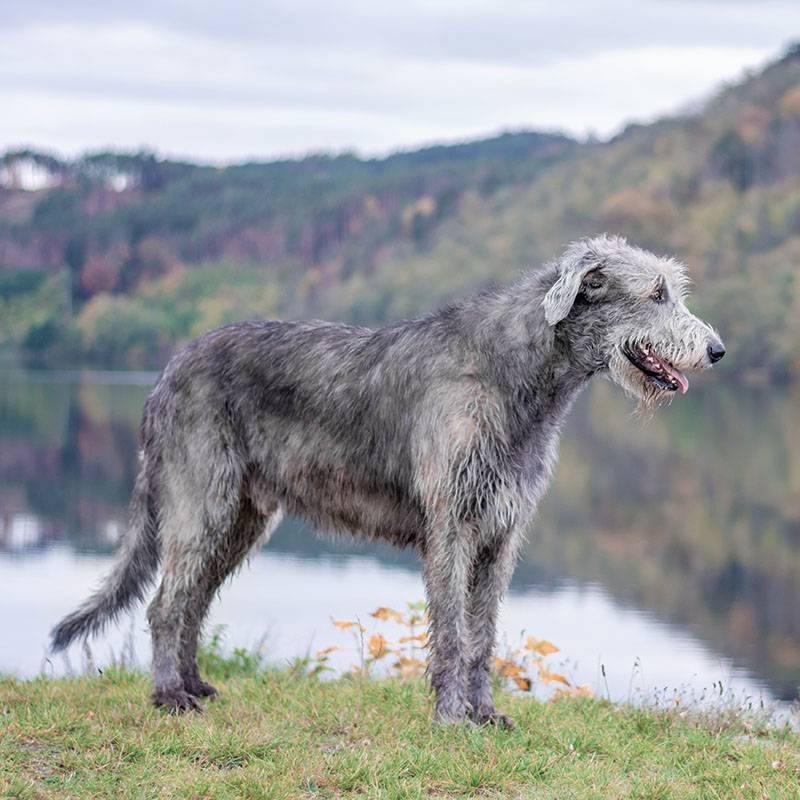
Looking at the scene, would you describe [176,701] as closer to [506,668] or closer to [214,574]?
[214,574]

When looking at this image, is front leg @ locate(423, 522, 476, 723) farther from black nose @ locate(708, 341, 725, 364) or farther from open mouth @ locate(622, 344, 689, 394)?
black nose @ locate(708, 341, 725, 364)

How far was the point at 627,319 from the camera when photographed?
703 centimetres

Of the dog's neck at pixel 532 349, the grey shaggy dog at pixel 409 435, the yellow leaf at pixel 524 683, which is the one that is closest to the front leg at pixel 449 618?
the grey shaggy dog at pixel 409 435

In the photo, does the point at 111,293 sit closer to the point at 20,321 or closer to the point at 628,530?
the point at 20,321

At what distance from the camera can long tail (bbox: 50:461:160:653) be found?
Result: 7.76 meters

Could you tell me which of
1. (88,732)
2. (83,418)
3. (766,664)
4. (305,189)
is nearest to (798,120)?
(305,189)

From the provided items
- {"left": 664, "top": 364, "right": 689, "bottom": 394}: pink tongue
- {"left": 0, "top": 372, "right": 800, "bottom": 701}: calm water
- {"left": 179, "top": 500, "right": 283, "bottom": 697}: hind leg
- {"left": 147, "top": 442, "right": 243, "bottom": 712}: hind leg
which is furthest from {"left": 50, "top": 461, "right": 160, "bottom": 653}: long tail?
{"left": 664, "top": 364, "right": 689, "bottom": 394}: pink tongue

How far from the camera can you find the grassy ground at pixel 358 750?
6.00m

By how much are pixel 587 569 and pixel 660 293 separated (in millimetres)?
14548

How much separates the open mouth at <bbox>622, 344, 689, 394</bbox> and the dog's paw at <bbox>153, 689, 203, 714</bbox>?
3040mm

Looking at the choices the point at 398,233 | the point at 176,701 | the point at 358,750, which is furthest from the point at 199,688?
the point at 398,233

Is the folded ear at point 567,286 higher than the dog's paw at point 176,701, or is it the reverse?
the folded ear at point 567,286

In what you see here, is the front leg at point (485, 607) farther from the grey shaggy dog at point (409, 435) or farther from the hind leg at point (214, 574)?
the hind leg at point (214, 574)

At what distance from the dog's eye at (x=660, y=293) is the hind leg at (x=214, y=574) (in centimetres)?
253
